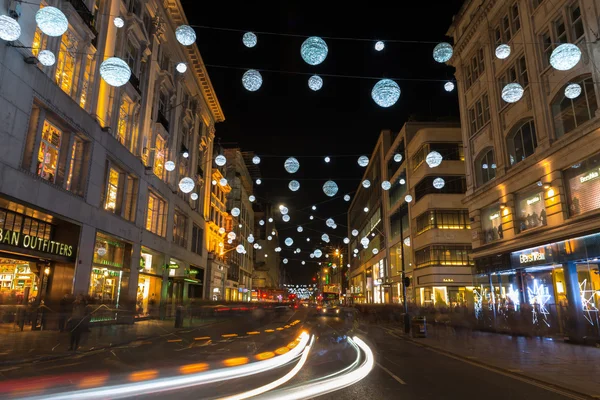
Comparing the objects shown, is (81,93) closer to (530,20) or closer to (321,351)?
(321,351)

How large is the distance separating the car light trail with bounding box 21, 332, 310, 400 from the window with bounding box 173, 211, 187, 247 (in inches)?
1149

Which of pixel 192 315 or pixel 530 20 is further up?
pixel 530 20

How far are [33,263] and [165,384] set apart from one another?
16631mm

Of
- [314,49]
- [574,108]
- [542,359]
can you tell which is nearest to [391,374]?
[542,359]

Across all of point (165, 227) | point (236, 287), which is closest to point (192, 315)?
point (165, 227)

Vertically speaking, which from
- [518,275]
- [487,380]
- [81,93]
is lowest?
[487,380]

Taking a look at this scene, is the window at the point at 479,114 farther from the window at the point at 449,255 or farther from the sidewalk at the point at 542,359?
the sidewalk at the point at 542,359

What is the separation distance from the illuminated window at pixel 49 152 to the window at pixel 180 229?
1801 cm

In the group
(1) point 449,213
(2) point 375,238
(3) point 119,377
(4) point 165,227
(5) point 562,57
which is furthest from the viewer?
(2) point 375,238

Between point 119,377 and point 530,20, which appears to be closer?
point 119,377

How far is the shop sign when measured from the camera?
20.9 m

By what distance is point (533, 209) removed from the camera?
22.2 m

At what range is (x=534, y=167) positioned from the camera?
2161 centimetres

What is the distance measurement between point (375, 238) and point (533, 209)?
46.8 m
